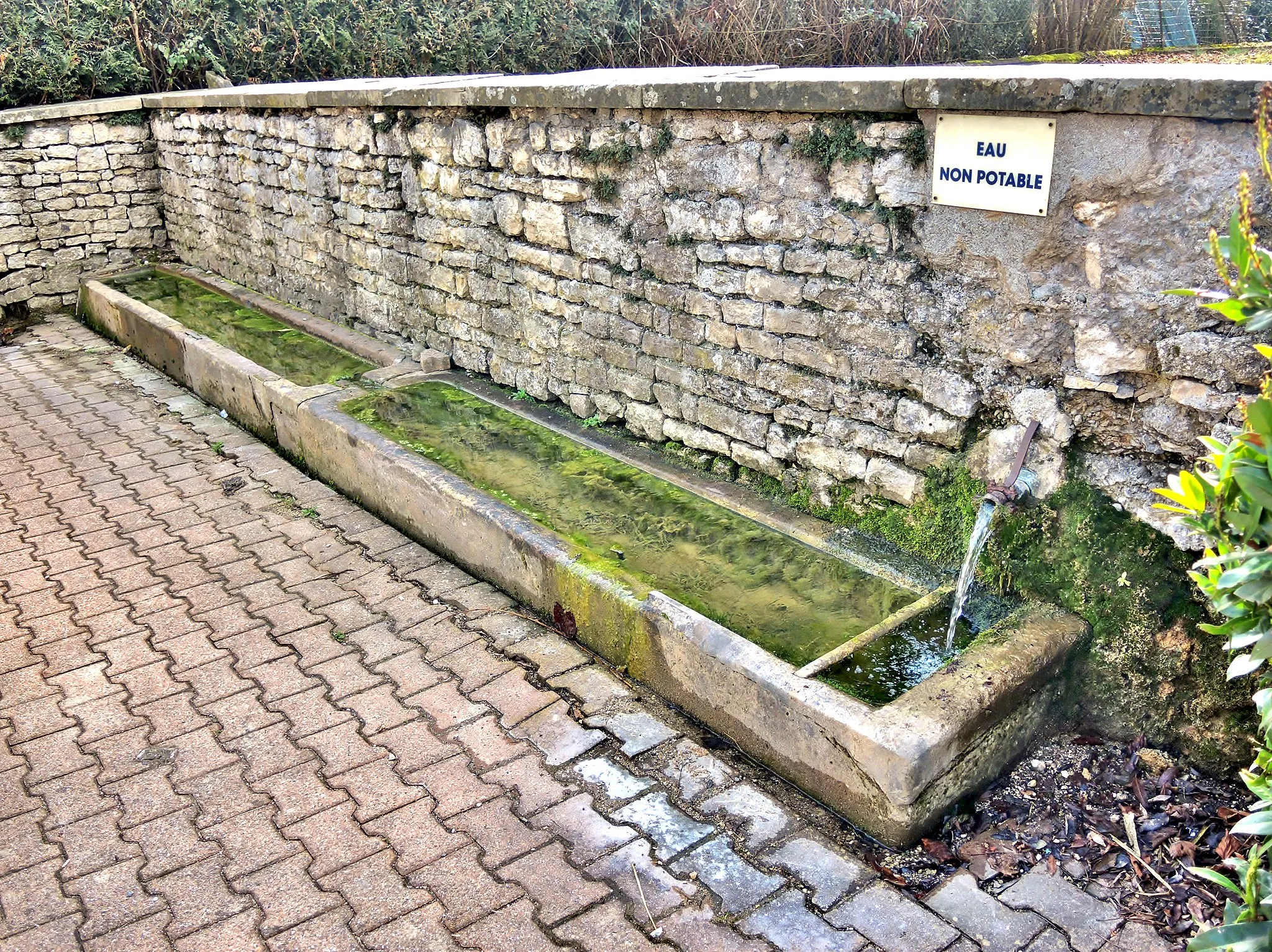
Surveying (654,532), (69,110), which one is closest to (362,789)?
(654,532)

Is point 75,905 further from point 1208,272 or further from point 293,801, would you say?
point 1208,272

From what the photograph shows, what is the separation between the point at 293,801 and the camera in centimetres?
302

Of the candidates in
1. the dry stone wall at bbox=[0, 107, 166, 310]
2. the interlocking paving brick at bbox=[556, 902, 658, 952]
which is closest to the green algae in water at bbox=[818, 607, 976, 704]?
the interlocking paving brick at bbox=[556, 902, 658, 952]

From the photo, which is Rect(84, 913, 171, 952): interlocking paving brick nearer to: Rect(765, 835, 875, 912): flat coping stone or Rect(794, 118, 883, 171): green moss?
Rect(765, 835, 875, 912): flat coping stone

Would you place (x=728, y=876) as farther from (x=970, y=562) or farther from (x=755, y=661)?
(x=970, y=562)

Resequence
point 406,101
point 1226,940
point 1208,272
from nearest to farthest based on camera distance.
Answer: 1. point 1226,940
2. point 1208,272
3. point 406,101

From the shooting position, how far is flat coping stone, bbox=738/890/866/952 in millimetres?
2434

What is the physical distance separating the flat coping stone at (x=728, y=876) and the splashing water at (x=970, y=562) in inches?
39.0

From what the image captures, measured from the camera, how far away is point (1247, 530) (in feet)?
6.34

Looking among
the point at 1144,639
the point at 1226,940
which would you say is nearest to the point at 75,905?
the point at 1226,940

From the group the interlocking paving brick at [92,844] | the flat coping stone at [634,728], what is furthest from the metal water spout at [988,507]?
the interlocking paving brick at [92,844]

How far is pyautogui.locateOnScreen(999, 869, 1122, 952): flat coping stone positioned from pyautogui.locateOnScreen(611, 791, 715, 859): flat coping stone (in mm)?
831

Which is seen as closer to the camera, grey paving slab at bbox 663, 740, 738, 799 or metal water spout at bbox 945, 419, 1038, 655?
grey paving slab at bbox 663, 740, 738, 799

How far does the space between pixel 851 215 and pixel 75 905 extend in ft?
10.5
